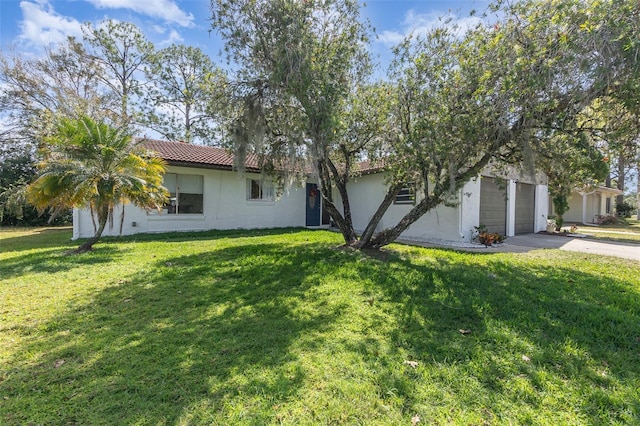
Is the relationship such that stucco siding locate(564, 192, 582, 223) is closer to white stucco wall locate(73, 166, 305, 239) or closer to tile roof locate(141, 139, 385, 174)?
tile roof locate(141, 139, 385, 174)

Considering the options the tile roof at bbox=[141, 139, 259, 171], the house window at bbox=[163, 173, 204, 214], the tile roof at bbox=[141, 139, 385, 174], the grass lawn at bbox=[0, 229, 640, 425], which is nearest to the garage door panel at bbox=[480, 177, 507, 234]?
the tile roof at bbox=[141, 139, 385, 174]

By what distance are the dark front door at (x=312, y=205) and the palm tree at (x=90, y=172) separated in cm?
788

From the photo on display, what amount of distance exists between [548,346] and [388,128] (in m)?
4.86

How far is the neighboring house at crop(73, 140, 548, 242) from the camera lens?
10.4 metres

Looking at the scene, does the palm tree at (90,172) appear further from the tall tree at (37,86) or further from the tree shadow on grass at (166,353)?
the tall tree at (37,86)

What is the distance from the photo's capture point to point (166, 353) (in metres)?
2.89

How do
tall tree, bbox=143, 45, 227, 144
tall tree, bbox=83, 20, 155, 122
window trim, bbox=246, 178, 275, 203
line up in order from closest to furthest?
window trim, bbox=246, 178, 275, 203
tall tree, bbox=83, 20, 155, 122
tall tree, bbox=143, 45, 227, 144

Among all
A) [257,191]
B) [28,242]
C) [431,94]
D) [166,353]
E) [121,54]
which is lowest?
[166,353]

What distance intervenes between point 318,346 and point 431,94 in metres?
4.88

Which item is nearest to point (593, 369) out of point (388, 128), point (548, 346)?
point (548, 346)

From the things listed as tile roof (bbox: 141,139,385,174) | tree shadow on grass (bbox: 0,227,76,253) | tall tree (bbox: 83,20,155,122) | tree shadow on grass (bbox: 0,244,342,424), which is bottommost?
tree shadow on grass (bbox: 0,244,342,424)

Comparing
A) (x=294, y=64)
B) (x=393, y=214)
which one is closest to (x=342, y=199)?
(x=294, y=64)

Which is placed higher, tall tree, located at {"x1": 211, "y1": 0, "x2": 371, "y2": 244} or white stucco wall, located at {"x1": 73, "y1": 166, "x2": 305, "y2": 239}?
tall tree, located at {"x1": 211, "y1": 0, "x2": 371, "y2": 244}

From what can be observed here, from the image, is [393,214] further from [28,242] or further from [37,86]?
[37,86]
